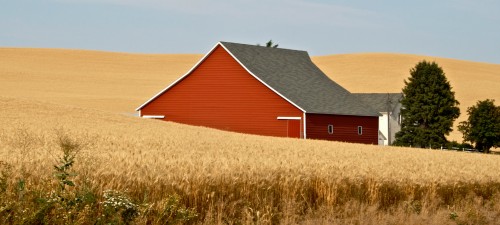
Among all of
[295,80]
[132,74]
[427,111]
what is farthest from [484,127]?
[132,74]

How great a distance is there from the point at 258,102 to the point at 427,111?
58.8 ft

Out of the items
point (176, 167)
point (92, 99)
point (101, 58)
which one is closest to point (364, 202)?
point (176, 167)

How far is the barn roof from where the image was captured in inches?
2079

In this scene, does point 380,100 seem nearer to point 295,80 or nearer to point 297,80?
point 297,80

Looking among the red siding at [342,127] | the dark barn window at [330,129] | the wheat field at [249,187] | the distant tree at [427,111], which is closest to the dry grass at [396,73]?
the distant tree at [427,111]

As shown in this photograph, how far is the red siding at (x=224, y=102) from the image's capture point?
51.8m

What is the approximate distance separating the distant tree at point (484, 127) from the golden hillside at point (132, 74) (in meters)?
18.1

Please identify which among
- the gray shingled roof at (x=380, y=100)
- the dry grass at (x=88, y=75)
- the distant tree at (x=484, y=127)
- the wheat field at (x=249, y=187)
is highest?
the dry grass at (x=88, y=75)

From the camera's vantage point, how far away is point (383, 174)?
17969mm

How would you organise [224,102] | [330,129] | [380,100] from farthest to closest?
[380,100] < [224,102] < [330,129]

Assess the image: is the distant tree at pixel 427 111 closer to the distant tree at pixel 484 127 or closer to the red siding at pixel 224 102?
the distant tree at pixel 484 127

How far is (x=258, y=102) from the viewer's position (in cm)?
5244

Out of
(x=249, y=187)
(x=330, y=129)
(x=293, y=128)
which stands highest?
(x=330, y=129)

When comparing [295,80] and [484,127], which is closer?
[295,80]
